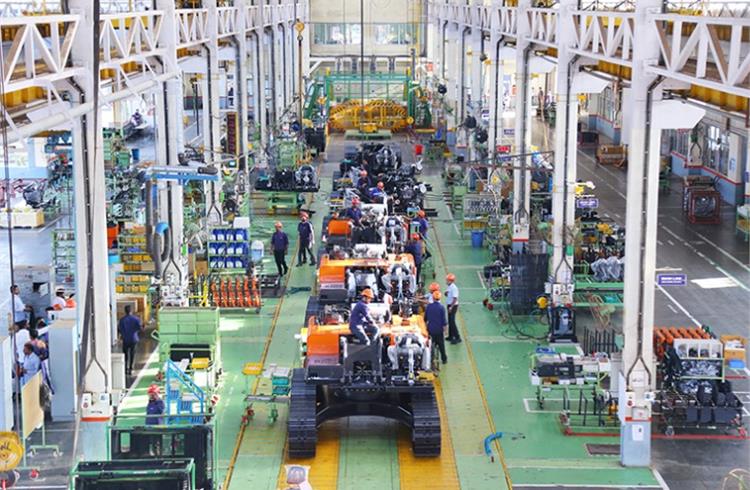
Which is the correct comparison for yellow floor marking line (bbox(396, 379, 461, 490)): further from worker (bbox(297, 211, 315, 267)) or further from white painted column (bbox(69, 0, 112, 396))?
worker (bbox(297, 211, 315, 267))

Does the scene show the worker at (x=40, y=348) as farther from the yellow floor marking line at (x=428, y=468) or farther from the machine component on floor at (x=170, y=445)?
the yellow floor marking line at (x=428, y=468)

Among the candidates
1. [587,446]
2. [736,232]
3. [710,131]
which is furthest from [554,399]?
[710,131]

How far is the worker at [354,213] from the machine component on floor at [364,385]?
26.2 feet

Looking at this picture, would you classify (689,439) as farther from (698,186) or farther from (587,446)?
(698,186)

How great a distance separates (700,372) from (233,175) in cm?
1795

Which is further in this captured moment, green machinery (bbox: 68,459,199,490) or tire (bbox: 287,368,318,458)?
tire (bbox: 287,368,318,458)

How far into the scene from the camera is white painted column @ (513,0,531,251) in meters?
26.7

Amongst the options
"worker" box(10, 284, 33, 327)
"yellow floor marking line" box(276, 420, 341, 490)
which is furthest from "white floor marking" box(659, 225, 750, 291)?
"worker" box(10, 284, 33, 327)

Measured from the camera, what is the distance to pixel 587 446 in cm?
1692

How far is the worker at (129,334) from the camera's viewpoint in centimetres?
1952

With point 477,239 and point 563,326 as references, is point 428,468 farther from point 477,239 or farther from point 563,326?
point 477,239

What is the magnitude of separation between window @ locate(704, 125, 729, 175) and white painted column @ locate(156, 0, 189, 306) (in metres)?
19.1

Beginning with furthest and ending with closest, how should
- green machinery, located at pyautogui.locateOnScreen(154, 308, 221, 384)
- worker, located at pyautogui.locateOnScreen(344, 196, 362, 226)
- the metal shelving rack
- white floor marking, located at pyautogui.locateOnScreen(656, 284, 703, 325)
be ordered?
worker, located at pyautogui.locateOnScreen(344, 196, 362, 226) → the metal shelving rack → white floor marking, located at pyautogui.locateOnScreen(656, 284, 703, 325) → green machinery, located at pyautogui.locateOnScreen(154, 308, 221, 384)

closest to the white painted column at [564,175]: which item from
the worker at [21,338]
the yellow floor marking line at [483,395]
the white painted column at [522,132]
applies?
the yellow floor marking line at [483,395]
